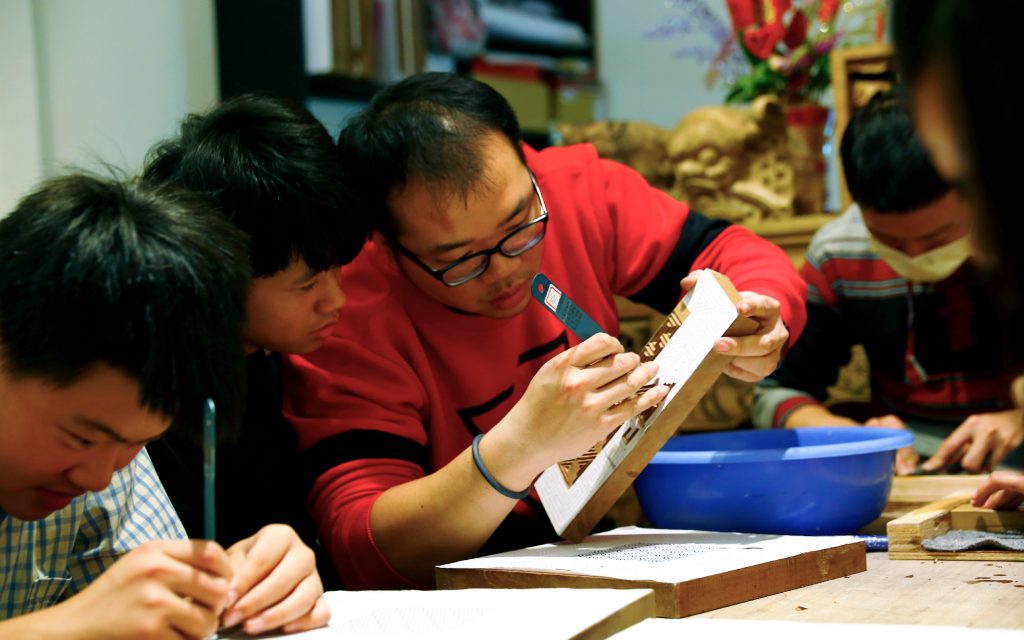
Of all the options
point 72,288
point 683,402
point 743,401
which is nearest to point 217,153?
point 72,288

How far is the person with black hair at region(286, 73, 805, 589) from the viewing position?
1.19 metres

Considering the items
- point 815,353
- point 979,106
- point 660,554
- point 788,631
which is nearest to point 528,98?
point 815,353

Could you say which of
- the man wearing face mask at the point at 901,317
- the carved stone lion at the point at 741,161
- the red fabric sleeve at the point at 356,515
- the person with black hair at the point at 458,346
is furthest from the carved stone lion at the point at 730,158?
the red fabric sleeve at the point at 356,515

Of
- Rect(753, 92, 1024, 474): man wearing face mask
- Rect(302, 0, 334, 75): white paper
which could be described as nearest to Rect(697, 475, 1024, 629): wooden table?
Rect(753, 92, 1024, 474): man wearing face mask

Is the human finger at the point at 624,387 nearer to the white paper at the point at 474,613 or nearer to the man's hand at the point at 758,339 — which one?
the man's hand at the point at 758,339

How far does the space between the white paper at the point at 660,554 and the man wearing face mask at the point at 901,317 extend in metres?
0.64

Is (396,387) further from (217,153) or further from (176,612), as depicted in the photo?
(176,612)

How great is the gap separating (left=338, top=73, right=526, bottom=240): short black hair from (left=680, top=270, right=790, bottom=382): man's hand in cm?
31

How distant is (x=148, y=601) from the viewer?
78 cm

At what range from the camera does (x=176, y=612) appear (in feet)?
2.59

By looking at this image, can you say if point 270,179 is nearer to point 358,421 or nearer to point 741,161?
point 358,421

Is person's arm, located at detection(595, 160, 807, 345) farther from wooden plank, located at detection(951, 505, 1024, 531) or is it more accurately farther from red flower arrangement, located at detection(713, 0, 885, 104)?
red flower arrangement, located at detection(713, 0, 885, 104)

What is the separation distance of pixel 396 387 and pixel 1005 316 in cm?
93

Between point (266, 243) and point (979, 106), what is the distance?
89cm
